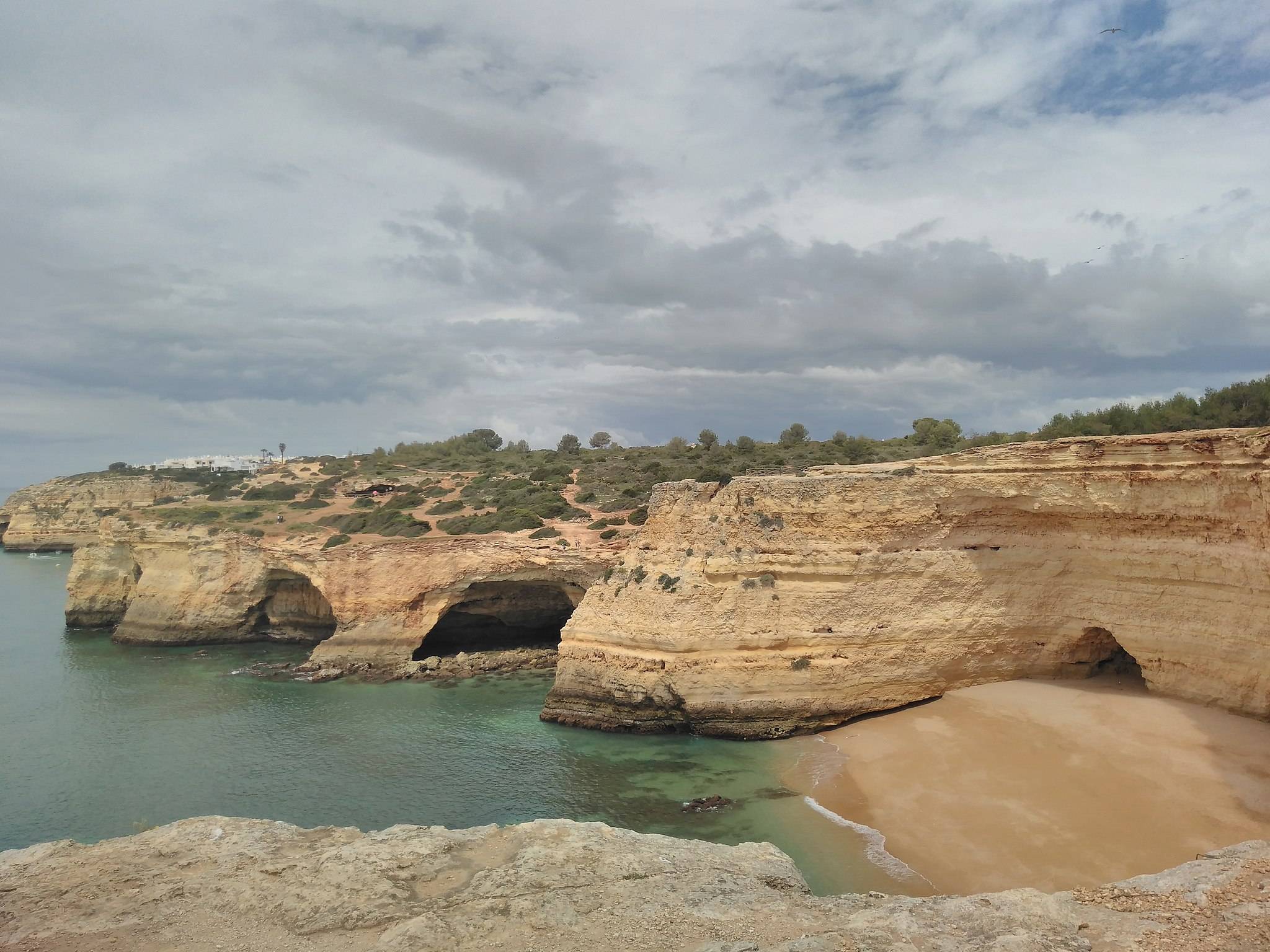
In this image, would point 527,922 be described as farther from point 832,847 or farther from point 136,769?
point 136,769

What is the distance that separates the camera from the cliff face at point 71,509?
207 feet

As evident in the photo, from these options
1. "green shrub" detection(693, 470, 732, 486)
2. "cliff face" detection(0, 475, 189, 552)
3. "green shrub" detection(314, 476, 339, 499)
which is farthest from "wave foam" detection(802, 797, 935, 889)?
"cliff face" detection(0, 475, 189, 552)

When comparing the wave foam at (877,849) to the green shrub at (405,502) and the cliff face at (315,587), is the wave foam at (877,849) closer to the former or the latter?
the cliff face at (315,587)

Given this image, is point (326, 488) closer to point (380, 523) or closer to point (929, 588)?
point (380, 523)

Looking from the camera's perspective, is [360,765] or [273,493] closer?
[360,765]

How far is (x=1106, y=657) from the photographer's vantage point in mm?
16766

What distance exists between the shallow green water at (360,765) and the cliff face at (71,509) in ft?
154

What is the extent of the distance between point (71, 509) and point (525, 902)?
7747cm

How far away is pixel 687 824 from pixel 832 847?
8.52ft

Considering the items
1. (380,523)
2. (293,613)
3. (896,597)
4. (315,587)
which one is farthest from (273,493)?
(896,597)

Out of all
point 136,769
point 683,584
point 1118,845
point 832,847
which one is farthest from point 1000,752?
point 136,769

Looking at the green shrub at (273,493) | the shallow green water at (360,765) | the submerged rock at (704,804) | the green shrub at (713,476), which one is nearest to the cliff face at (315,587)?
the shallow green water at (360,765)

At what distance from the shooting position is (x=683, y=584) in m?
17.9

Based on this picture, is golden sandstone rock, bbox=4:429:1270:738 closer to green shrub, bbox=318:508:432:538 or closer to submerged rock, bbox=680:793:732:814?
submerged rock, bbox=680:793:732:814
